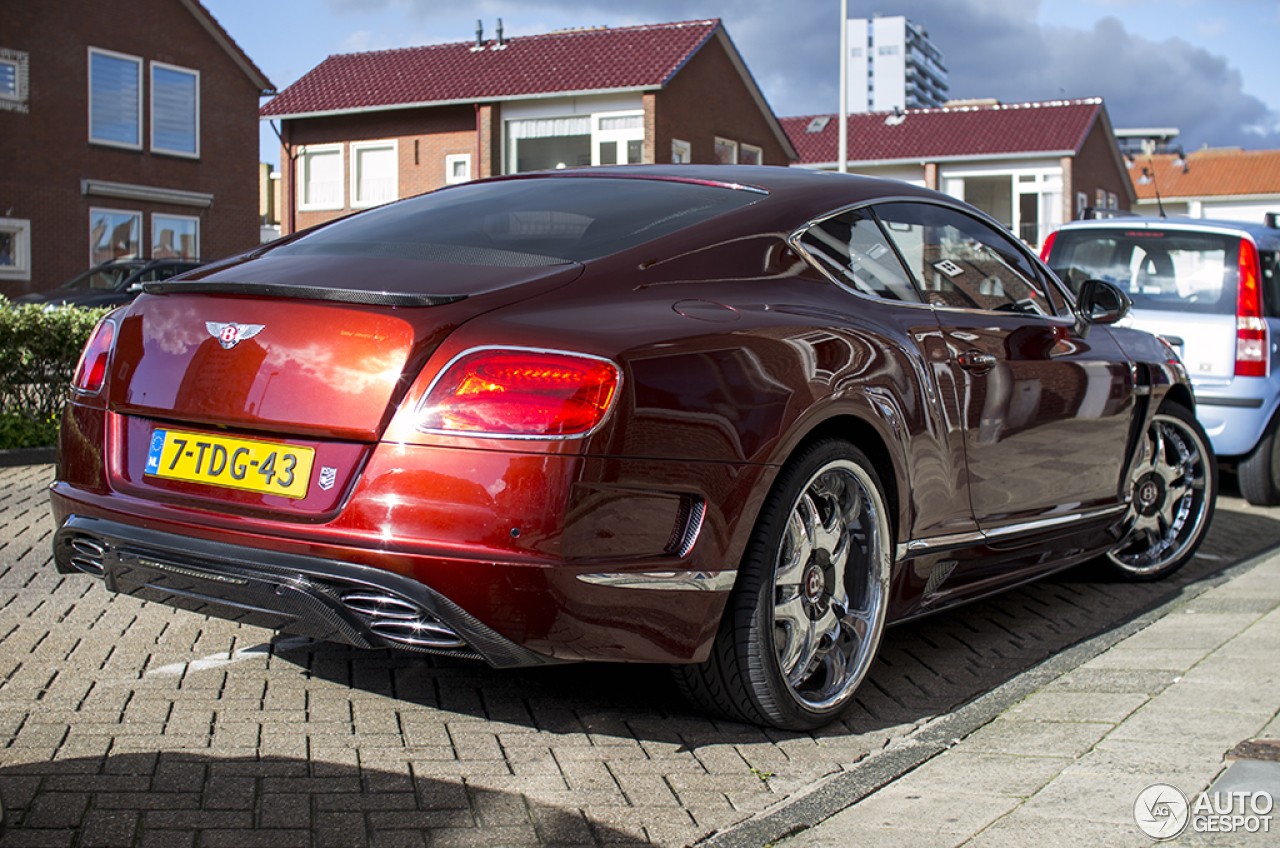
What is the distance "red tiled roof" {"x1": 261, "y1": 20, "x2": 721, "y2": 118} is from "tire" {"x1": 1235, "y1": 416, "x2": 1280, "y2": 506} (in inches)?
1022

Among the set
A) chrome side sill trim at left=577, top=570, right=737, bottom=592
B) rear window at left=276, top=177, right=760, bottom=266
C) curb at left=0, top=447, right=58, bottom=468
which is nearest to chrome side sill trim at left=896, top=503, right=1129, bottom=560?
chrome side sill trim at left=577, top=570, right=737, bottom=592

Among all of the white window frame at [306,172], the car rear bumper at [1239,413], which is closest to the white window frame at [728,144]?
the white window frame at [306,172]

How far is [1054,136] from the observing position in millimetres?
44281

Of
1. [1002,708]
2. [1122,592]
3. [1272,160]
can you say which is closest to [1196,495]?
[1122,592]

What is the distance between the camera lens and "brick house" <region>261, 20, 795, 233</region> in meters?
33.5

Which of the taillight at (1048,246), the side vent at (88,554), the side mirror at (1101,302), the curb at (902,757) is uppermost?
the taillight at (1048,246)

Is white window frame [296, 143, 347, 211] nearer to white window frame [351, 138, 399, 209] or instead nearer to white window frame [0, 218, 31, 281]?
white window frame [351, 138, 399, 209]

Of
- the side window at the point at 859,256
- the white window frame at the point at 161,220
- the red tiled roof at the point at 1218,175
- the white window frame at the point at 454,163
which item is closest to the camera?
the side window at the point at 859,256

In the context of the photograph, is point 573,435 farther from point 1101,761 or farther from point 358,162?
point 358,162

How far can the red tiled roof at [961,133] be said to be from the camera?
44.4 metres

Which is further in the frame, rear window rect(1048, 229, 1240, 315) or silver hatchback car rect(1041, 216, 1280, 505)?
rear window rect(1048, 229, 1240, 315)

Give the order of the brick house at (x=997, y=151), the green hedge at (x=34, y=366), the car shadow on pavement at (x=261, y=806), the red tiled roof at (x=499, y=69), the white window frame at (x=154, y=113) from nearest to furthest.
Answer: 1. the car shadow on pavement at (x=261, y=806)
2. the green hedge at (x=34, y=366)
3. the white window frame at (x=154, y=113)
4. the red tiled roof at (x=499, y=69)
5. the brick house at (x=997, y=151)

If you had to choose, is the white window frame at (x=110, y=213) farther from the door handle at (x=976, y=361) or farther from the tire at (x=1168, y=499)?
the door handle at (x=976, y=361)

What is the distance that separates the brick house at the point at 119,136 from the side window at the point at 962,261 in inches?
1003
